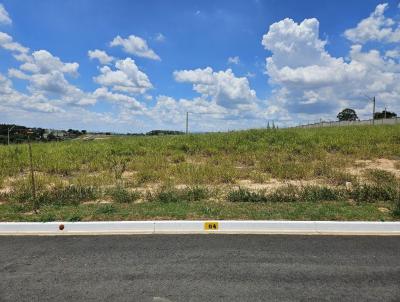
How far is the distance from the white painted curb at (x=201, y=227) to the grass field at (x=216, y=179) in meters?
0.48

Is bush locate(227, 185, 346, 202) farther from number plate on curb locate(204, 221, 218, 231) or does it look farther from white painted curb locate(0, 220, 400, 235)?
number plate on curb locate(204, 221, 218, 231)

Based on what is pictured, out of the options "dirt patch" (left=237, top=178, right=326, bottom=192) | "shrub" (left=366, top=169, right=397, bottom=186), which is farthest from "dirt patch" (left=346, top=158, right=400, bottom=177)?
"dirt patch" (left=237, top=178, right=326, bottom=192)

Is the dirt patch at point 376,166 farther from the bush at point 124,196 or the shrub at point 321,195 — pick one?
the bush at point 124,196

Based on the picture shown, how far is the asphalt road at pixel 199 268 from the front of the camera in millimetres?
4316

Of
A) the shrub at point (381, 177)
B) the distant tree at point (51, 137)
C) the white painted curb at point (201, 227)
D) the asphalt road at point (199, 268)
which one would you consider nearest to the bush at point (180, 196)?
the white painted curb at point (201, 227)

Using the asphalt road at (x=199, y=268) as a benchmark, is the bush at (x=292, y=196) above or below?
above

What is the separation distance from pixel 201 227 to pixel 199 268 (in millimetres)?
1975

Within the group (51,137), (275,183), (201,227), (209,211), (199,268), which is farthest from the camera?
(51,137)

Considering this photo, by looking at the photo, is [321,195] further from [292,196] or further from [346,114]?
[346,114]

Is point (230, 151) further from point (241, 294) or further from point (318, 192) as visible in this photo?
point (241, 294)

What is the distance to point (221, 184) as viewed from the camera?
493 inches

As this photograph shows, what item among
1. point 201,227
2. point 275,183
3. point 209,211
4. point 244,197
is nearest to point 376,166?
point 275,183

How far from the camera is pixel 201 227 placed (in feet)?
23.1

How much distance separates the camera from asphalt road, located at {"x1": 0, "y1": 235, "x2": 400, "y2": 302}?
432 centimetres
